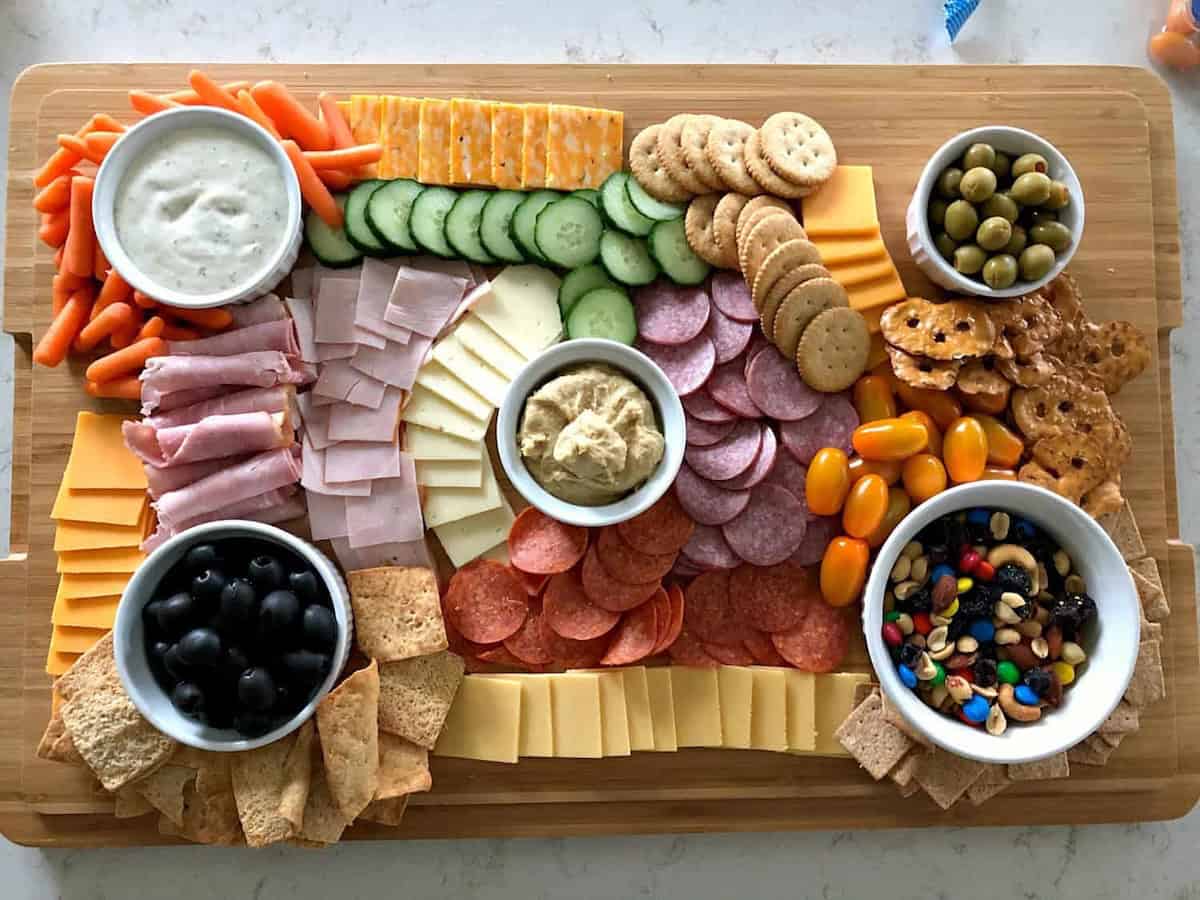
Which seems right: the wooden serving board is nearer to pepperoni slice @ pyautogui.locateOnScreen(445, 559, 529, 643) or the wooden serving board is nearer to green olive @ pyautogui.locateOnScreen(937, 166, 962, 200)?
green olive @ pyautogui.locateOnScreen(937, 166, 962, 200)

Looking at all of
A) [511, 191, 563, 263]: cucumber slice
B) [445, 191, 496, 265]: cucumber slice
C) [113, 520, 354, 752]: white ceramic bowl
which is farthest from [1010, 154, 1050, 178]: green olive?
[113, 520, 354, 752]: white ceramic bowl

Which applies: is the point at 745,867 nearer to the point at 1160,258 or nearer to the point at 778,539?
the point at 778,539

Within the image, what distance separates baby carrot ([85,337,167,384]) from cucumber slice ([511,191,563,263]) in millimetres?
845

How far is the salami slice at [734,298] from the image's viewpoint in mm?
2215

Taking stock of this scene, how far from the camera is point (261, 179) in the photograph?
210 centimetres

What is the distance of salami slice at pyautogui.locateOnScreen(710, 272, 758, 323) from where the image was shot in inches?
87.2

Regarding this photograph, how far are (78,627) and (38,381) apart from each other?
0.59m

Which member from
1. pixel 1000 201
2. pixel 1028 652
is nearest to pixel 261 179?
pixel 1000 201

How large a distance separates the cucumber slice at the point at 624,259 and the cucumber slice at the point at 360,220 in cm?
51

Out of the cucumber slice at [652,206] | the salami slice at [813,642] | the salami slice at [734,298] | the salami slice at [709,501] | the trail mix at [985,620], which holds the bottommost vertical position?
the salami slice at [813,642]

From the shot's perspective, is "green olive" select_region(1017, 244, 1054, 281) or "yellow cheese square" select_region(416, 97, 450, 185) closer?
"green olive" select_region(1017, 244, 1054, 281)

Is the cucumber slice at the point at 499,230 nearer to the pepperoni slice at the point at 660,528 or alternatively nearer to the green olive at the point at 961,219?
the pepperoni slice at the point at 660,528

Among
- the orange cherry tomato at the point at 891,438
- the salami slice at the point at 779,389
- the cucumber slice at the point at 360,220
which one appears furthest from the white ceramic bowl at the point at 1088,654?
the cucumber slice at the point at 360,220

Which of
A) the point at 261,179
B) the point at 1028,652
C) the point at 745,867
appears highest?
the point at 261,179
